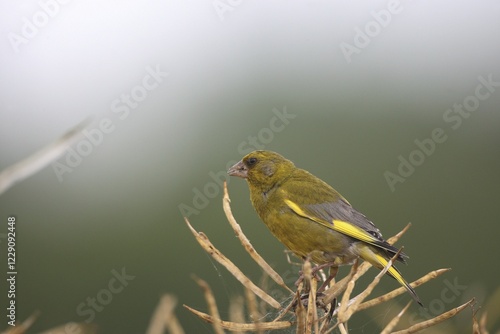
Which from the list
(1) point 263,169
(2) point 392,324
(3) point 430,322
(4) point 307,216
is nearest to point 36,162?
(2) point 392,324

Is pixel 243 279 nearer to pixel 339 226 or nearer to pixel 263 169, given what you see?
pixel 339 226

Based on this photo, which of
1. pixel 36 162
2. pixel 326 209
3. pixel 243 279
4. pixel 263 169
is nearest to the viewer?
pixel 36 162

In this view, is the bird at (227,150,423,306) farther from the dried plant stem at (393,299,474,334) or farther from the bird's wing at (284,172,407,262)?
the dried plant stem at (393,299,474,334)

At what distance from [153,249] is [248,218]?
179 cm

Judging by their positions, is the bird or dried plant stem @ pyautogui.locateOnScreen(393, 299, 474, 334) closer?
dried plant stem @ pyautogui.locateOnScreen(393, 299, 474, 334)

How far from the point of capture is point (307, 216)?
4.94 meters

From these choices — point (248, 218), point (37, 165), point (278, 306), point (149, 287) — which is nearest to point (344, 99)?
point (248, 218)

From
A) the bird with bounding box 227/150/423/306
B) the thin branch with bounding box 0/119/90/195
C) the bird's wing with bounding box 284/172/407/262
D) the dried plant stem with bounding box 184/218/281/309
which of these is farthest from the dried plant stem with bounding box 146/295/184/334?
the bird's wing with bounding box 284/172/407/262

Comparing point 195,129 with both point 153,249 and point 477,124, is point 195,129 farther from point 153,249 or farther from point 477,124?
point 477,124

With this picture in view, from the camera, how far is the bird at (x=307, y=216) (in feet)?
15.5

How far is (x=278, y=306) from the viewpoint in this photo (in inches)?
98.9

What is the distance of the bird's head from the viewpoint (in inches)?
206

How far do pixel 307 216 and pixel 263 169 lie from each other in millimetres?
543

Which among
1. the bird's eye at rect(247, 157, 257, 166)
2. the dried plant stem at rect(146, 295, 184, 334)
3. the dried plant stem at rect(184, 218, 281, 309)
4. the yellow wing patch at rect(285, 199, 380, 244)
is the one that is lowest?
the yellow wing patch at rect(285, 199, 380, 244)
